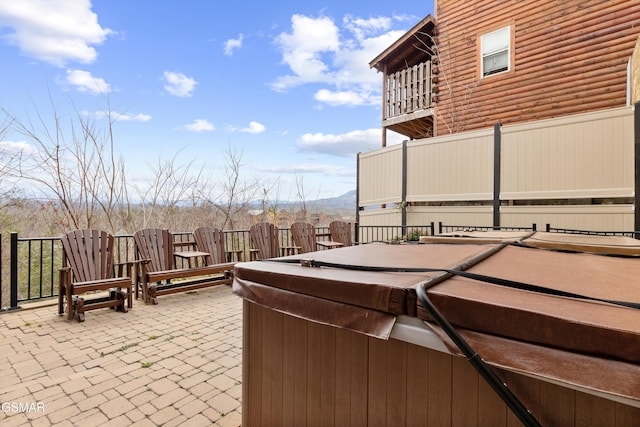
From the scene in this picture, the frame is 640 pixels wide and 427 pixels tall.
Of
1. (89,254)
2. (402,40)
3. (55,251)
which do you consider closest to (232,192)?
(55,251)

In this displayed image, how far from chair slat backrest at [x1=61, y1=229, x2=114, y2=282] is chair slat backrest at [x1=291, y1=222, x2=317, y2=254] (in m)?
3.17

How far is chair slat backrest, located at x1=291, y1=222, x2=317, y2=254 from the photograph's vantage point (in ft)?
21.3

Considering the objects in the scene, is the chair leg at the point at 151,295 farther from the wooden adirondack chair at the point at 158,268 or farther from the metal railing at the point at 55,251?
the metal railing at the point at 55,251

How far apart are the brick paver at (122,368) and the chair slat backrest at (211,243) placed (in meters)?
1.43

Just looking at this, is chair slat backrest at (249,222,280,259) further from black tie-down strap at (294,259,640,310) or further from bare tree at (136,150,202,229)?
black tie-down strap at (294,259,640,310)

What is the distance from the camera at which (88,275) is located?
13.3 ft

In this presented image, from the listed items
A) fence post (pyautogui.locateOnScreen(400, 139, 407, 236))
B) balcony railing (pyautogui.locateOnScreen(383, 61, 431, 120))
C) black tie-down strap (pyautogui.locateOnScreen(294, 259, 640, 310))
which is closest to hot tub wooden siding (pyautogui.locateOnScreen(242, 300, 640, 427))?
black tie-down strap (pyautogui.locateOnScreen(294, 259, 640, 310))

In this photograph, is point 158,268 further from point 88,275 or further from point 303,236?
point 303,236

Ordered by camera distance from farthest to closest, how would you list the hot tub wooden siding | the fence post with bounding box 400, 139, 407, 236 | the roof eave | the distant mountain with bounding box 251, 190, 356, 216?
the distant mountain with bounding box 251, 190, 356, 216 → the roof eave → the fence post with bounding box 400, 139, 407, 236 → the hot tub wooden siding

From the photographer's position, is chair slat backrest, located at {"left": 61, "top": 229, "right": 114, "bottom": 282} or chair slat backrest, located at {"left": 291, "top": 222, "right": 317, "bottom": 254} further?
chair slat backrest, located at {"left": 291, "top": 222, "right": 317, "bottom": 254}

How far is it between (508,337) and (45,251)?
903 centimetres

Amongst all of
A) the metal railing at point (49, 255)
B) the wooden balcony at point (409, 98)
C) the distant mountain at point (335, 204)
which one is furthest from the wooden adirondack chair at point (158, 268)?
the wooden balcony at point (409, 98)

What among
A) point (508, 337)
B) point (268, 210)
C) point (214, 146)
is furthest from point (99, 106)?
point (508, 337)

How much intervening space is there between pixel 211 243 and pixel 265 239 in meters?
1.05
